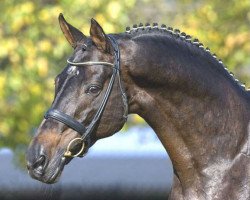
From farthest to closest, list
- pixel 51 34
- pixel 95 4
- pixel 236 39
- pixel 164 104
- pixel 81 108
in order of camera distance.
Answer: pixel 236 39 < pixel 51 34 < pixel 95 4 < pixel 164 104 < pixel 81 108

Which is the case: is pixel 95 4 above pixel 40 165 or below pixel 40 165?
above

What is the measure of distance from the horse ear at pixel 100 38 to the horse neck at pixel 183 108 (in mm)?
116

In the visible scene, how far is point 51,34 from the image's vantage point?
10180 millimetres

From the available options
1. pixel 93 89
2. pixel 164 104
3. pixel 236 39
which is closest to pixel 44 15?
pixel 236 39

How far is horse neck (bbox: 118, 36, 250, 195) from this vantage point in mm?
4895

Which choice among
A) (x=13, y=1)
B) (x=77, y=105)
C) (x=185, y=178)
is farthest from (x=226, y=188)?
(x=13, y=1)

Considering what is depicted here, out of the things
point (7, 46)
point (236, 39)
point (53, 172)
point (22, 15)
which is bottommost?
point (53, 172)

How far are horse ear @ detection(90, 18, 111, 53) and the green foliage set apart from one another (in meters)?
4.89

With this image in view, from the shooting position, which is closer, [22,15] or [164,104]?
[164,104]

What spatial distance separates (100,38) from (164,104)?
0.53 meters

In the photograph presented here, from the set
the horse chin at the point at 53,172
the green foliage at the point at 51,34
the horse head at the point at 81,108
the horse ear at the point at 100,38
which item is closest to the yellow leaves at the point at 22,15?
the green foliage at the point at 51,34

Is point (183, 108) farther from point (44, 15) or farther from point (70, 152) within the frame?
point (44, 15)

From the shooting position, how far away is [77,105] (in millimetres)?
4680

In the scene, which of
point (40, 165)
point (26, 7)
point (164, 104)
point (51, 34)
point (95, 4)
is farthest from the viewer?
point (51, 34)
